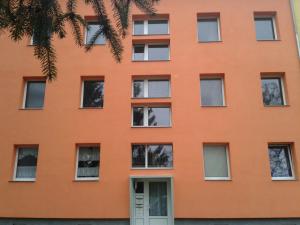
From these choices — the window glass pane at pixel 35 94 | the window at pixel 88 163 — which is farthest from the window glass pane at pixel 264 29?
the window glass pane at pixel 35 94

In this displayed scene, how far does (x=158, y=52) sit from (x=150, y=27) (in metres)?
1.25

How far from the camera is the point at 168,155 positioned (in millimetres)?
11914

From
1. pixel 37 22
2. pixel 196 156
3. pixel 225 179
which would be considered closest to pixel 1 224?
pixel 196 156

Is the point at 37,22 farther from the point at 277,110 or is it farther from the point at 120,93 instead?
the point at 277,110

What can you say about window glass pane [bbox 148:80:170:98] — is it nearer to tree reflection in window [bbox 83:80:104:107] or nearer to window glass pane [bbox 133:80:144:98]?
window glass pane [bbox 133:80:144:98]

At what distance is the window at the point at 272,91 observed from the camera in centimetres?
1273

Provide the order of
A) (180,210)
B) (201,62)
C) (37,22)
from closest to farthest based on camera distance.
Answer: (37,22)
(180,210)
(201,62)

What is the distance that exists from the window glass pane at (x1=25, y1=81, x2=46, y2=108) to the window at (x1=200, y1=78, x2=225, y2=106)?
6.47m

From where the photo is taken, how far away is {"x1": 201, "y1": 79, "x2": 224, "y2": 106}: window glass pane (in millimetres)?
12672

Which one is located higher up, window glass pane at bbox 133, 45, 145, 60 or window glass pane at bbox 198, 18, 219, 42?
window glass pane at bbox 198, 18, 219, 42

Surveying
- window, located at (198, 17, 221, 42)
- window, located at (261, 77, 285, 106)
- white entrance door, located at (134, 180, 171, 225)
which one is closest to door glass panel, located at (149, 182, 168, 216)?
white entrance door, located at (134, 180, 171, 225)

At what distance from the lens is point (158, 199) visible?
11711 mm

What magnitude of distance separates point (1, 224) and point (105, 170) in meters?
4.04

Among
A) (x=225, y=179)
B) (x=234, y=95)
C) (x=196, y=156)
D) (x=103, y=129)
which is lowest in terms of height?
(x=225, y=179)
